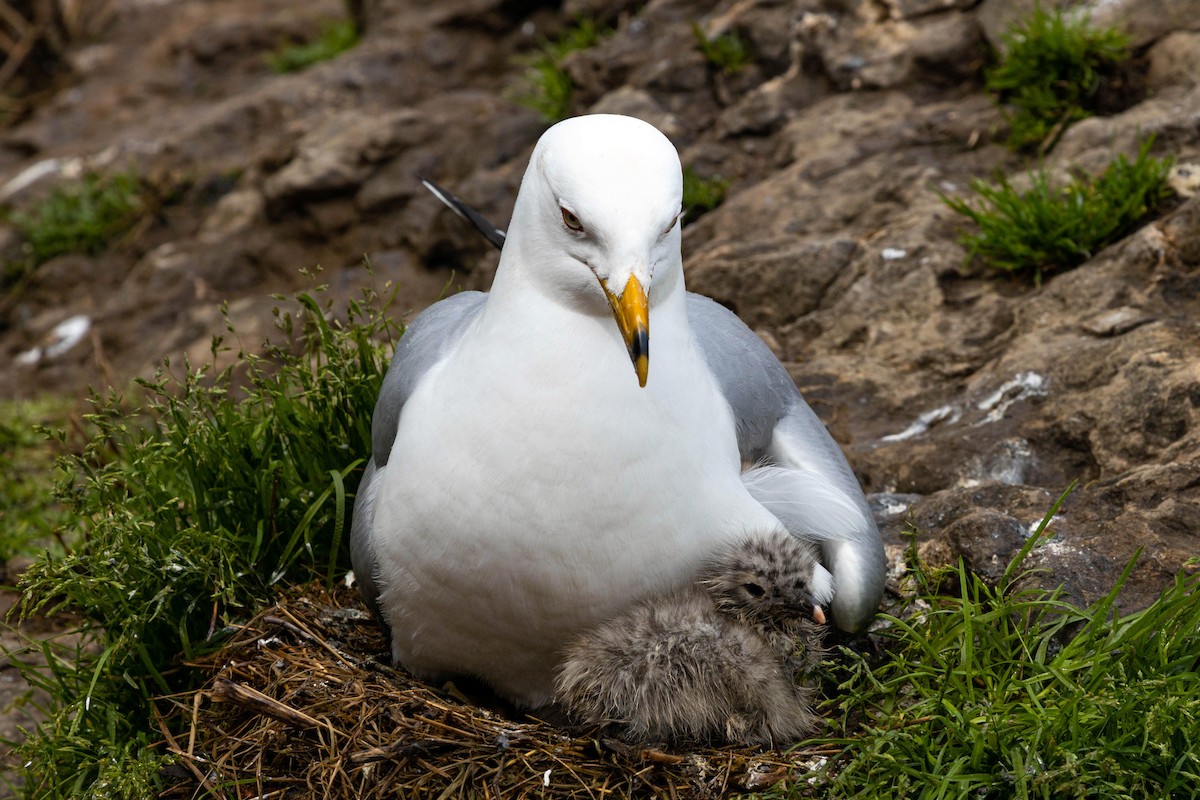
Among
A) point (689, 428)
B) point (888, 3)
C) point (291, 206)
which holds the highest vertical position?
point (689, 428)

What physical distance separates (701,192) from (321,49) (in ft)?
13.9

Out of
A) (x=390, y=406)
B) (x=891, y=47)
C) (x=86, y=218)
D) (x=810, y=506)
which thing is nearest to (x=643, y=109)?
(x=891, y=47)

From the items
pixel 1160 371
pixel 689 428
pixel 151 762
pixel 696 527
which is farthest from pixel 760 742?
pixel 1160 371

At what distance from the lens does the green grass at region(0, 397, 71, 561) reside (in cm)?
527

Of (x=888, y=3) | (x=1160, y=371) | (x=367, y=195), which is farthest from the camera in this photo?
(x=367, y=195)

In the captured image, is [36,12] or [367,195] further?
[36,12]

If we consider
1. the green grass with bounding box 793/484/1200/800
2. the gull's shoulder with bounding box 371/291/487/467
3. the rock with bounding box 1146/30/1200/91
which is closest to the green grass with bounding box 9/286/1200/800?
the green grass with bounding box 793/484/1200/800

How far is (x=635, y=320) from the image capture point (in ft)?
9.05

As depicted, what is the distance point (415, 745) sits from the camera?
308 centimetres

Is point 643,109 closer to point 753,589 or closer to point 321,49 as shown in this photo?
point 321,49

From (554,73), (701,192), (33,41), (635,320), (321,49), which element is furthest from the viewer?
(33,41)

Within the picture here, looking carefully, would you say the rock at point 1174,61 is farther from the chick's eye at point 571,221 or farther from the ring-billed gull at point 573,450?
the chick's eye at point 571,221

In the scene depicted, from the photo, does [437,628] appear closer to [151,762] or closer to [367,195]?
[151,762]

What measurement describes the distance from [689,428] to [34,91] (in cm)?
922
